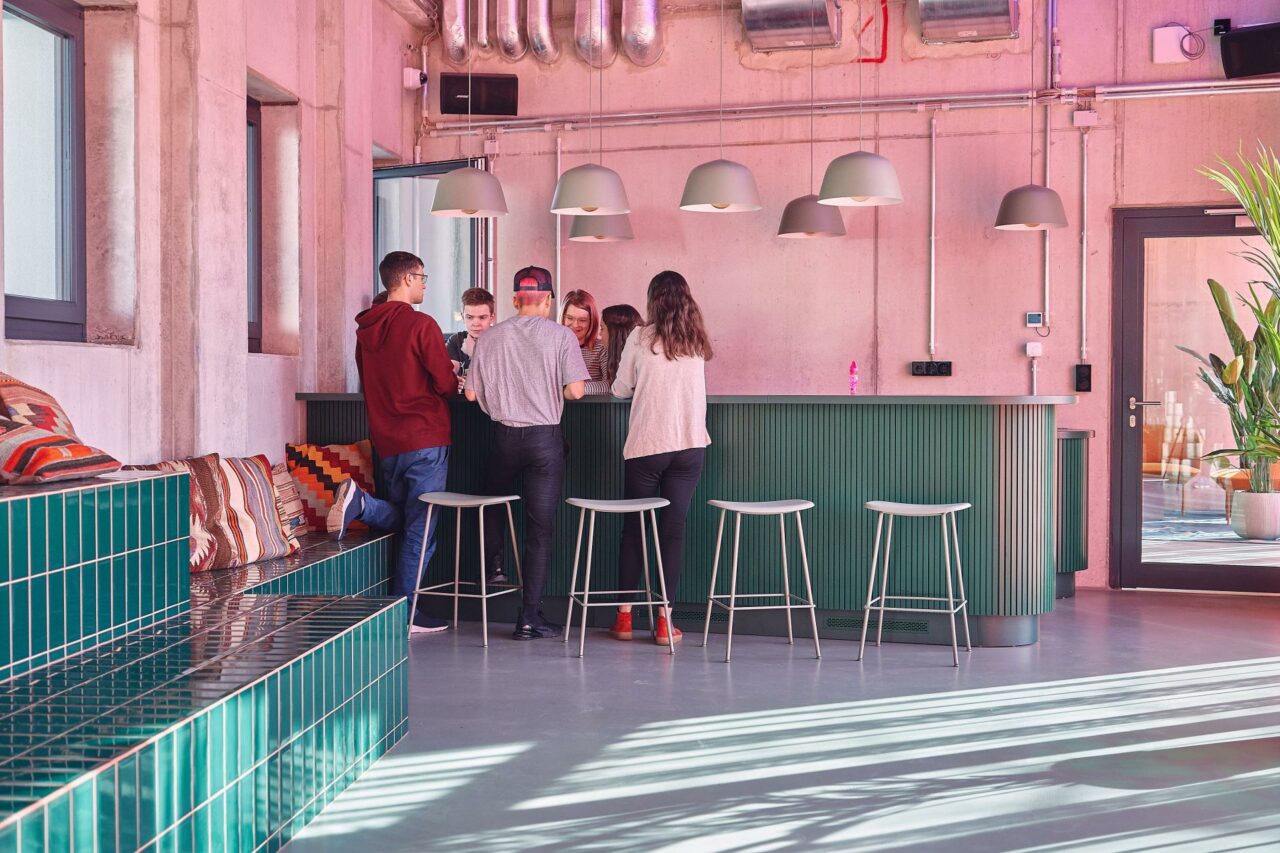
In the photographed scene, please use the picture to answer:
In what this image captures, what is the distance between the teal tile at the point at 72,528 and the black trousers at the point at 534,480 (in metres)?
2.48

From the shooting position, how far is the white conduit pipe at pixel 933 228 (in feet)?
24.4

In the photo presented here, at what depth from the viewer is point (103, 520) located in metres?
3.09

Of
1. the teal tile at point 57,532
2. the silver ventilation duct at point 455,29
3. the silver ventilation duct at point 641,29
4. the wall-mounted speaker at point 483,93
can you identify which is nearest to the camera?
the teal tile at point 57,532

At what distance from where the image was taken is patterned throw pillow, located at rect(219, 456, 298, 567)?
186 inches

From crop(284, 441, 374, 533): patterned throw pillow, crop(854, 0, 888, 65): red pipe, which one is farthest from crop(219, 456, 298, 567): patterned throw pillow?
crop(854, 0, 888, 65): red pipe

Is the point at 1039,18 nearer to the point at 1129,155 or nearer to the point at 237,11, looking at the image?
the point at 1129,155

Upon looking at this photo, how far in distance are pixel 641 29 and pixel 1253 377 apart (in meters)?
4.07

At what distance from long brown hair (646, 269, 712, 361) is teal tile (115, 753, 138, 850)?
3.27 m

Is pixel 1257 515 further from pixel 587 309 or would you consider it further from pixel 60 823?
pixel 60 823

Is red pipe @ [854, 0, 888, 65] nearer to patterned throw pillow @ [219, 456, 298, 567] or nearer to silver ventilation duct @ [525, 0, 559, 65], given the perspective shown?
silver ventilation duct @ [525, 0, 559, 65]

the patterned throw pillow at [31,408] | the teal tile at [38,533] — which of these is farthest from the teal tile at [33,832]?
the patterned throw pillow at [31,408]

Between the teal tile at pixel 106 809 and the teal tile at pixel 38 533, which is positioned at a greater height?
the teal tile at pixel 38 533

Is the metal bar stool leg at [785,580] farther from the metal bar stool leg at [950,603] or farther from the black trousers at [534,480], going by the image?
the black trousers at [534,480]

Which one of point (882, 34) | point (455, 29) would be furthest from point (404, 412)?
point (882, 34)
